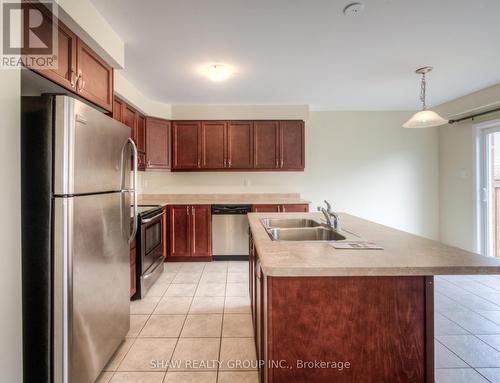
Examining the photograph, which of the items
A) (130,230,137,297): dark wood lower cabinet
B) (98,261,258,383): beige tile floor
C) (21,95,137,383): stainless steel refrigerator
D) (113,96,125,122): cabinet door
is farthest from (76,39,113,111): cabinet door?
(98,261,258,383): beige tile floor

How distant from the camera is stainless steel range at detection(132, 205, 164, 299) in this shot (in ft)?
8.73

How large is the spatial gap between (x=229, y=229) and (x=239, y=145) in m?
1.35

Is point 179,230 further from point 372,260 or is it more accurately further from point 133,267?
point 372,260

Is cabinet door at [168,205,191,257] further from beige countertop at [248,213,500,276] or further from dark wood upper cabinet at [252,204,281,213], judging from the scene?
beige countertop at [248,213,500,276]

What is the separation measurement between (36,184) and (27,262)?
388mm

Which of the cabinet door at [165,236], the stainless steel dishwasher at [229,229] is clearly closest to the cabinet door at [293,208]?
the stainless steel dishwasher at [229,229]

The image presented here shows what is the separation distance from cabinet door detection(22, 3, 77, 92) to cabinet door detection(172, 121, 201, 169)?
2.48 m

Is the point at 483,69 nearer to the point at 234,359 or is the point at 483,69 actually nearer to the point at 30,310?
the point at 234,359

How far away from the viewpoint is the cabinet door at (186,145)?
420cm

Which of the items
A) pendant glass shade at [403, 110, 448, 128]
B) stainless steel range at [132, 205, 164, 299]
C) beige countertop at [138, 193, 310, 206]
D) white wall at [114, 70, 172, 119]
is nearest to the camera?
pendant glass shade at [403, 110, 448, 128]

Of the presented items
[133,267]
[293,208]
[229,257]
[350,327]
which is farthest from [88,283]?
[293,208]

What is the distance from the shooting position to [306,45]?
7.95 feet

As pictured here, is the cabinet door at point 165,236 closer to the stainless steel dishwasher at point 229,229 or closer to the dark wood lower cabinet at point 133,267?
the stainless steel dishwasher at point 229,229

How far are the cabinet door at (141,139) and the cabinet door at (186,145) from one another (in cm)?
52
